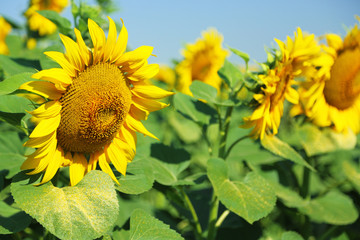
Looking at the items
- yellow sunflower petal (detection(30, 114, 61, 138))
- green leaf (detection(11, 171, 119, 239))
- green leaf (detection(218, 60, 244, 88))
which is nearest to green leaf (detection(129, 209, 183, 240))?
green leaf (detection(11, 171, 119, 239))

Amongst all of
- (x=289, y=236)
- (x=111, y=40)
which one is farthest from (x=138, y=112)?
(x=289, y=236)

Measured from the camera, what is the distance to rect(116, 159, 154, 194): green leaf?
131cm

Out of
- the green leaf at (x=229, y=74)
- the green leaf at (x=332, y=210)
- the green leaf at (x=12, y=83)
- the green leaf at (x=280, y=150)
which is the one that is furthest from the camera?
the green leaf at (x=332, y=210)

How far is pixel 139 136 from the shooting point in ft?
6.06

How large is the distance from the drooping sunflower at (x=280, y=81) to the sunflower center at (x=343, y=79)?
1.38ft

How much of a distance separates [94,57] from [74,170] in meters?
0.38

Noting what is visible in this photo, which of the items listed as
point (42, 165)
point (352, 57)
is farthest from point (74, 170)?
point (352, 57)

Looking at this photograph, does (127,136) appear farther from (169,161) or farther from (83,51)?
(169,161)

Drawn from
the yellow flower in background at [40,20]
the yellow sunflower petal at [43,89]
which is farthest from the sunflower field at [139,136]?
the yellow flower in background at [40,20]

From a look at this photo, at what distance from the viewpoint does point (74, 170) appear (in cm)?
129

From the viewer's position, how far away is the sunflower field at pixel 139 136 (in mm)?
1164

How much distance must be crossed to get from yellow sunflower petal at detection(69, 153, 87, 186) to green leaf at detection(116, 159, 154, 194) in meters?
0.13

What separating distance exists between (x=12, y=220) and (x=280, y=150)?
3.68 feet

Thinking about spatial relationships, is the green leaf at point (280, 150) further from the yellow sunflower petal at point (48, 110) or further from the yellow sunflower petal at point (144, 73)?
the yellow sunflower petal at point (48, 110)
